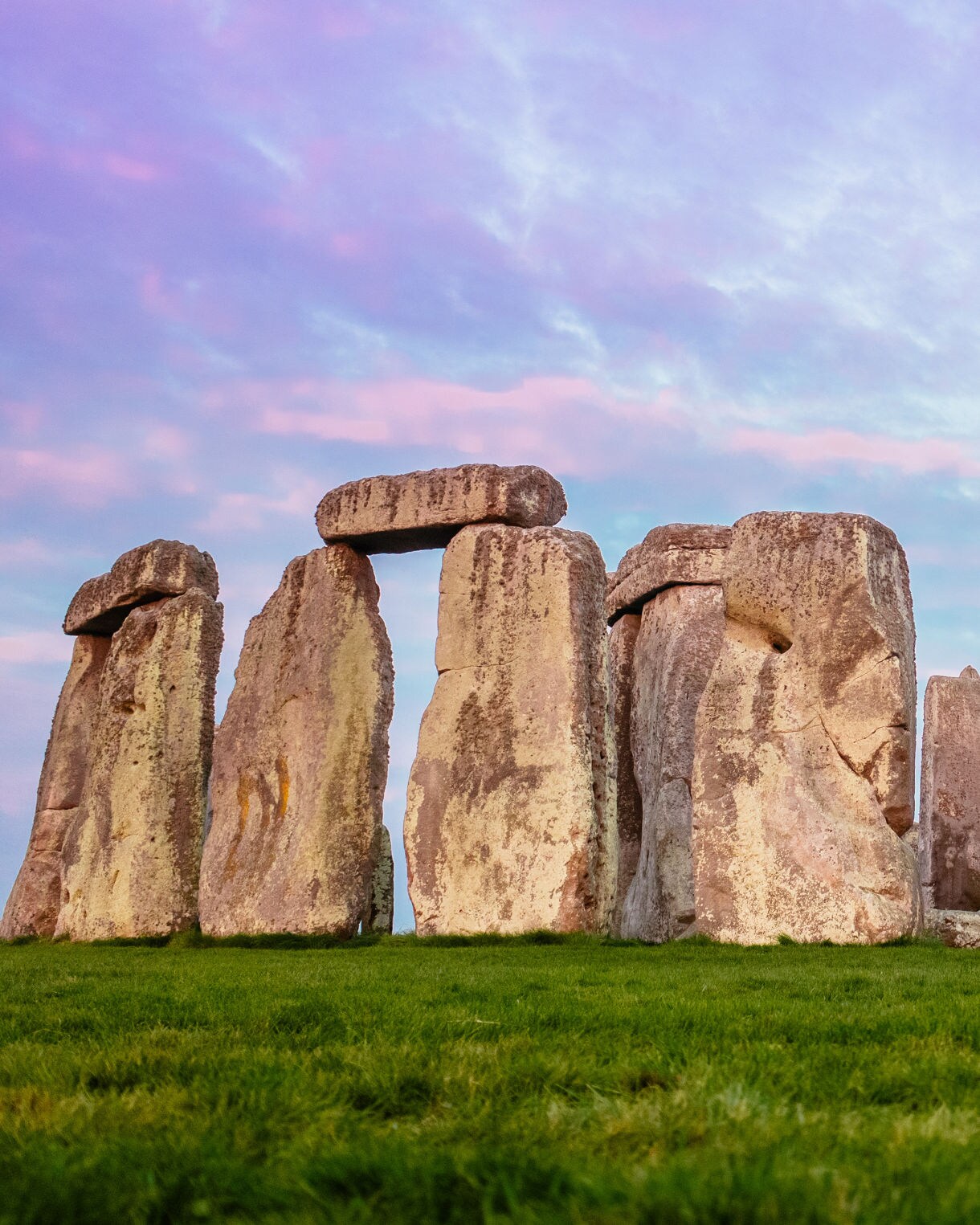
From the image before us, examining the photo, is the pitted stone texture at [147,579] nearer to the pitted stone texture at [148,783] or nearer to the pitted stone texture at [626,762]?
the pitted stone texture at [148,783]

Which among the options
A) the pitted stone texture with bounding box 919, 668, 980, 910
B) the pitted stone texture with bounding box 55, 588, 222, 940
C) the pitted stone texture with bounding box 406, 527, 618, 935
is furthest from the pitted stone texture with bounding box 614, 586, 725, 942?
the pitted stone texture with bounding box 55, 588, 222, 940

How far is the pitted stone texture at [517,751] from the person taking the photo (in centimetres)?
1238

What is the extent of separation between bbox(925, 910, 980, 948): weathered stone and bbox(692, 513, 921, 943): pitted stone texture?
1.11 metres

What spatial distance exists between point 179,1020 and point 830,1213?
12.5 feet

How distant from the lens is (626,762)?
18.2m

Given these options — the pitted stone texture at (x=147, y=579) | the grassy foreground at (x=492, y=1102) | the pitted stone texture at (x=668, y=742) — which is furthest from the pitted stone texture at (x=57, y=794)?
the grassy foreground at (x=492, y=1102)

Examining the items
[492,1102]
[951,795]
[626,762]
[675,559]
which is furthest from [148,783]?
[492,1102]

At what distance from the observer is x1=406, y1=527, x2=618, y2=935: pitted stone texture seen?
1238cm

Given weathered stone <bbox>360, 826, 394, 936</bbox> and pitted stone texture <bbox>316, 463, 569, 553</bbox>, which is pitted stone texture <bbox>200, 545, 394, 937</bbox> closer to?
weathered stone <bbox>360, 826, 394, 936</bbox>

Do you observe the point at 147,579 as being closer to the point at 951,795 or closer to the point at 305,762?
the point at 305,762

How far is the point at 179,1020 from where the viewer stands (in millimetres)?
5473

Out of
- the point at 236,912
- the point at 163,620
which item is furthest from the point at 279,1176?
the point at 163,620

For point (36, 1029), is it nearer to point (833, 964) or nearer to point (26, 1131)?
point (26, 1131)

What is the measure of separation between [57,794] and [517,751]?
29.3 ft
